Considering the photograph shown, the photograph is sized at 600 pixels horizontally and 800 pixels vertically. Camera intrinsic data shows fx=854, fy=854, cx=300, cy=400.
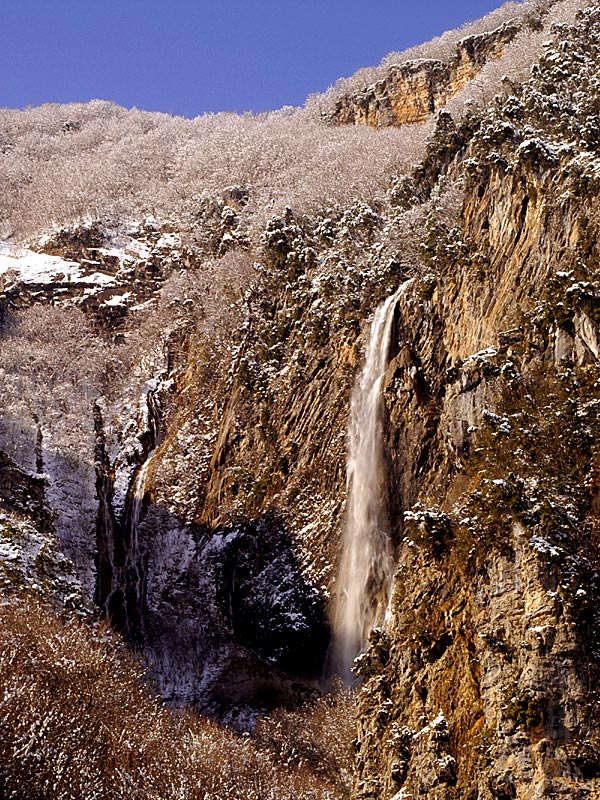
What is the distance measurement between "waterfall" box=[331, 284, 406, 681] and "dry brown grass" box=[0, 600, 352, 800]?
3419 millimetres

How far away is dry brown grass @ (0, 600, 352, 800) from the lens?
24.3m

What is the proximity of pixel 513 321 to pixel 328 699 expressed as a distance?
17.5 m

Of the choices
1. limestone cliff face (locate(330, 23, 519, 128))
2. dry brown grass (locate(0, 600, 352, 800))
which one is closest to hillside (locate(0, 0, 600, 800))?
dry brown grass (locate(0, 600, 352, 800))

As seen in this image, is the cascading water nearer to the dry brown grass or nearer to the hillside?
the hillside

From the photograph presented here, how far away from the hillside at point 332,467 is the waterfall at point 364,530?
15cm

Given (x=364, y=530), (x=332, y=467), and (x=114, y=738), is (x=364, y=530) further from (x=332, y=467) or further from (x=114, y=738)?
(x=114, y=738)

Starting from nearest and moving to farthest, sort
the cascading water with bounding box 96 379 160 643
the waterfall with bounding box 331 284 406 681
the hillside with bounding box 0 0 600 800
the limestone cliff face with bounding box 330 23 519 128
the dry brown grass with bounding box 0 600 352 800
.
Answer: the dry brown grass with bounding box 0 600 352 800 → the hillside with bounding box 0 0 600 800 → the waterfall with bounding box 331 284 406 681 → the cascading water with bounding box 96 379 160 643 → the limestone cliff face with bounding box 330 23 519 128

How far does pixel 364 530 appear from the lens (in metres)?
38.7

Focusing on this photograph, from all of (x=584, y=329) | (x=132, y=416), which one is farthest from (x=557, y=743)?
(x=132, y=416)

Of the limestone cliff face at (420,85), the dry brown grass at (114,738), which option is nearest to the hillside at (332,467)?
the dry brown grass at (114,738)

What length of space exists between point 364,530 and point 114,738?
1526 cm

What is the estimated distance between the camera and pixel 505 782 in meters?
22.7

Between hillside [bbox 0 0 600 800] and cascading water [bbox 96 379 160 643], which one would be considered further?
cascading water [bbox 96 379 160 643]

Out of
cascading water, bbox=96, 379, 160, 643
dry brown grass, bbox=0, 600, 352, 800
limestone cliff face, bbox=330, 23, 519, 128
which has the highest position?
limestone cliff face, bbox=330, 23, 519, 128
